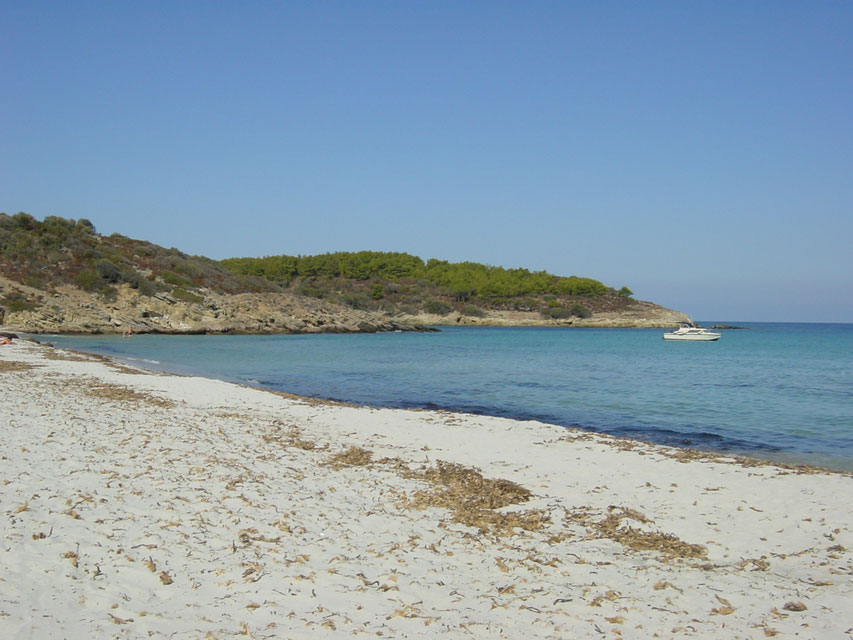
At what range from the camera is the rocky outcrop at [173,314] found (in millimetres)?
54750

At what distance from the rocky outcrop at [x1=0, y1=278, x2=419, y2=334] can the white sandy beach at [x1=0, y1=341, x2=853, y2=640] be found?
50890 millimetres

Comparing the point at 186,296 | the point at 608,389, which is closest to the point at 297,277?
the point at 186,296

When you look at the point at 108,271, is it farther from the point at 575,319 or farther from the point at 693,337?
the point at 575,319

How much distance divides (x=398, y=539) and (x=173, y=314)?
204 ft

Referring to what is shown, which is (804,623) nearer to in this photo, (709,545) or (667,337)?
(709,545)

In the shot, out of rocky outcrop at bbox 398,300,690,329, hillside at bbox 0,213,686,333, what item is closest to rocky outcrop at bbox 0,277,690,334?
hillside at bbox 0,213,686,333

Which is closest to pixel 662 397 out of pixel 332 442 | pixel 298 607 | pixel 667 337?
pixel 332 442

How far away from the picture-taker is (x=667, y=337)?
2822 inches

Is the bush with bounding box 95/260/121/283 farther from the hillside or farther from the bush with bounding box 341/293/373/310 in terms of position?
the bush with bounding box 341/293/373/310

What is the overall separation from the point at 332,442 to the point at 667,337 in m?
67.3

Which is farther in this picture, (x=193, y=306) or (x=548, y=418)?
(x=193, y=306)

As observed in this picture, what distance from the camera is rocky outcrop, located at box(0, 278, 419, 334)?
5475cm

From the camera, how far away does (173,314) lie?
62.8 meters

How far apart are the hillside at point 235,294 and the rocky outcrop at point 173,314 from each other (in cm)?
12
